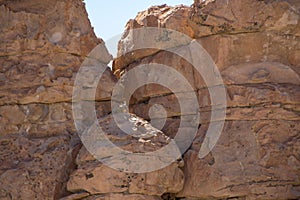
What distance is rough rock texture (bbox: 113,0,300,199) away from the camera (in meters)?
5.04

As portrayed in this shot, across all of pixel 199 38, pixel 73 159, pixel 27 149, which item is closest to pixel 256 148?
pixel 199 38

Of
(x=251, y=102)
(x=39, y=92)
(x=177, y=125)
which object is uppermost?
(x=39, y=92)

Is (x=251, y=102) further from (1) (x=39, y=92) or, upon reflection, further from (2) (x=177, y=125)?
(1) (x=39, y=92)

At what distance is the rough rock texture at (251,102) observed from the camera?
16.5 feet

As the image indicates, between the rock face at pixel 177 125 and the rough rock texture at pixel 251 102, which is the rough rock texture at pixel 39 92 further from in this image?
the rough rock texture at pixel 251 102

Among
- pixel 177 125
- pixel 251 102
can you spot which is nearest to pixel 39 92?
pixel 177 125

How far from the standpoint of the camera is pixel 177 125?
5.68m

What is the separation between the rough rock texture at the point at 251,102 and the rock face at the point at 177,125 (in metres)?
0.01

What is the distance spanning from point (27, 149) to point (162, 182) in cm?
144

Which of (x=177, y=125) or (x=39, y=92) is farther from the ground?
(x=39, y=92)

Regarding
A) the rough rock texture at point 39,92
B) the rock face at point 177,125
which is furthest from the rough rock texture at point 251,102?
the rough rock texture at point 39,92

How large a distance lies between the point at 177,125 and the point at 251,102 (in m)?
0.92

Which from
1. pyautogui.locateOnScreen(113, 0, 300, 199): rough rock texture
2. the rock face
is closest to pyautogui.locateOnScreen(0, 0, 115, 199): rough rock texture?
the rock face

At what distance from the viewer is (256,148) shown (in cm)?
512
